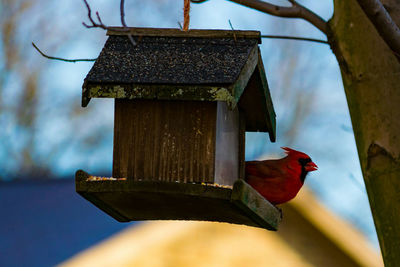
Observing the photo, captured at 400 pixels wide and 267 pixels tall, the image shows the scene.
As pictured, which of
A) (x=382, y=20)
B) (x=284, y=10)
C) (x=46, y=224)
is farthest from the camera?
(x=46, y=224)

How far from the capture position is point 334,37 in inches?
136

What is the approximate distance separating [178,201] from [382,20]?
104 centimetres

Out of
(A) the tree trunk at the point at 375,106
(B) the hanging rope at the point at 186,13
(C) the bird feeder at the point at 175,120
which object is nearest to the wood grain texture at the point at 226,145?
(C) the bird feeder at the point at 175,120

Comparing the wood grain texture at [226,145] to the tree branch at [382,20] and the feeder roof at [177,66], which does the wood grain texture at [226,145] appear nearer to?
the feeder roof at [177,66]

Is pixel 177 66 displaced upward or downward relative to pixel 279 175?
upward

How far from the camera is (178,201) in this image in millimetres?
2928

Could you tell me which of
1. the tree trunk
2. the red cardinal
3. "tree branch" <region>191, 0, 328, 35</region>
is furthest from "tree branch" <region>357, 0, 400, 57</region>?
the red cardinal

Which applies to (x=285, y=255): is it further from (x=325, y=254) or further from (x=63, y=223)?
(x=63, y=223)

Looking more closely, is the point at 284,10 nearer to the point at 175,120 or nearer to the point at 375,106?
the point at 375,106

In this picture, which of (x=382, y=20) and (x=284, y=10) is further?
(x=284, y=10)

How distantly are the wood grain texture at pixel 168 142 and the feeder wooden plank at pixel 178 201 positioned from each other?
10cm

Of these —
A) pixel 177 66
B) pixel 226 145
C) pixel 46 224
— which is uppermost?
pixel 177 66

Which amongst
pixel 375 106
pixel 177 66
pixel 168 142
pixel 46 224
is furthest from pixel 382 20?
pixel 46 224

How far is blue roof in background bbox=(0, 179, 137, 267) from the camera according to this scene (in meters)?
5.94
